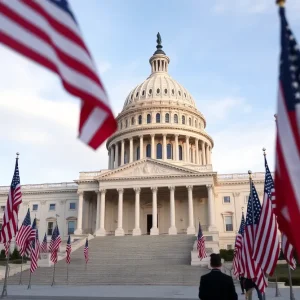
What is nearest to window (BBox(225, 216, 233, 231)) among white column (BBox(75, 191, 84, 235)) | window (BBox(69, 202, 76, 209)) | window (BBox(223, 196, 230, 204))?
window (BBox(223, 196, 230, 204))

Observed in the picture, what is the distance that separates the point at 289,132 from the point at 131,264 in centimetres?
3870

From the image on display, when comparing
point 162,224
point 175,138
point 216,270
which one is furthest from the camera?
point 175,138

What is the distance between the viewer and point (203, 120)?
9338 centimetres

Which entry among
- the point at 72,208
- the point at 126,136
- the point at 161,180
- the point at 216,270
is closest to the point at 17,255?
the point at 72,208

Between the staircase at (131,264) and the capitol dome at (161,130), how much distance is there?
92.1ft

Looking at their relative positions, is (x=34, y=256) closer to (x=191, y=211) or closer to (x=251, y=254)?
(x=251, y=254)

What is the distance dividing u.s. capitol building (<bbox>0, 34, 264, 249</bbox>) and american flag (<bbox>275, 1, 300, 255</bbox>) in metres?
48.9

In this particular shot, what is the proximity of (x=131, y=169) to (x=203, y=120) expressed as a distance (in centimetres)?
3351

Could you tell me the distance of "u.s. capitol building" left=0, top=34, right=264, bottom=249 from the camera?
63.3 meters

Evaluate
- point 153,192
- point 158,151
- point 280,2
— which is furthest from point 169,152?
point 280,2

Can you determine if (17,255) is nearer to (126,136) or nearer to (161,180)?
(161,180)

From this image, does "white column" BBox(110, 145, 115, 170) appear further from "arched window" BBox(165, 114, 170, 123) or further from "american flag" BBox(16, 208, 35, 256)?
"american flag" BBox(16, 208, 35, 256)

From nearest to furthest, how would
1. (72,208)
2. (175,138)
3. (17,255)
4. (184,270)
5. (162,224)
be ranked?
(184,270), (17,255), (162,224), (72,208), (175,138)

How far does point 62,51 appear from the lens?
5430mm
